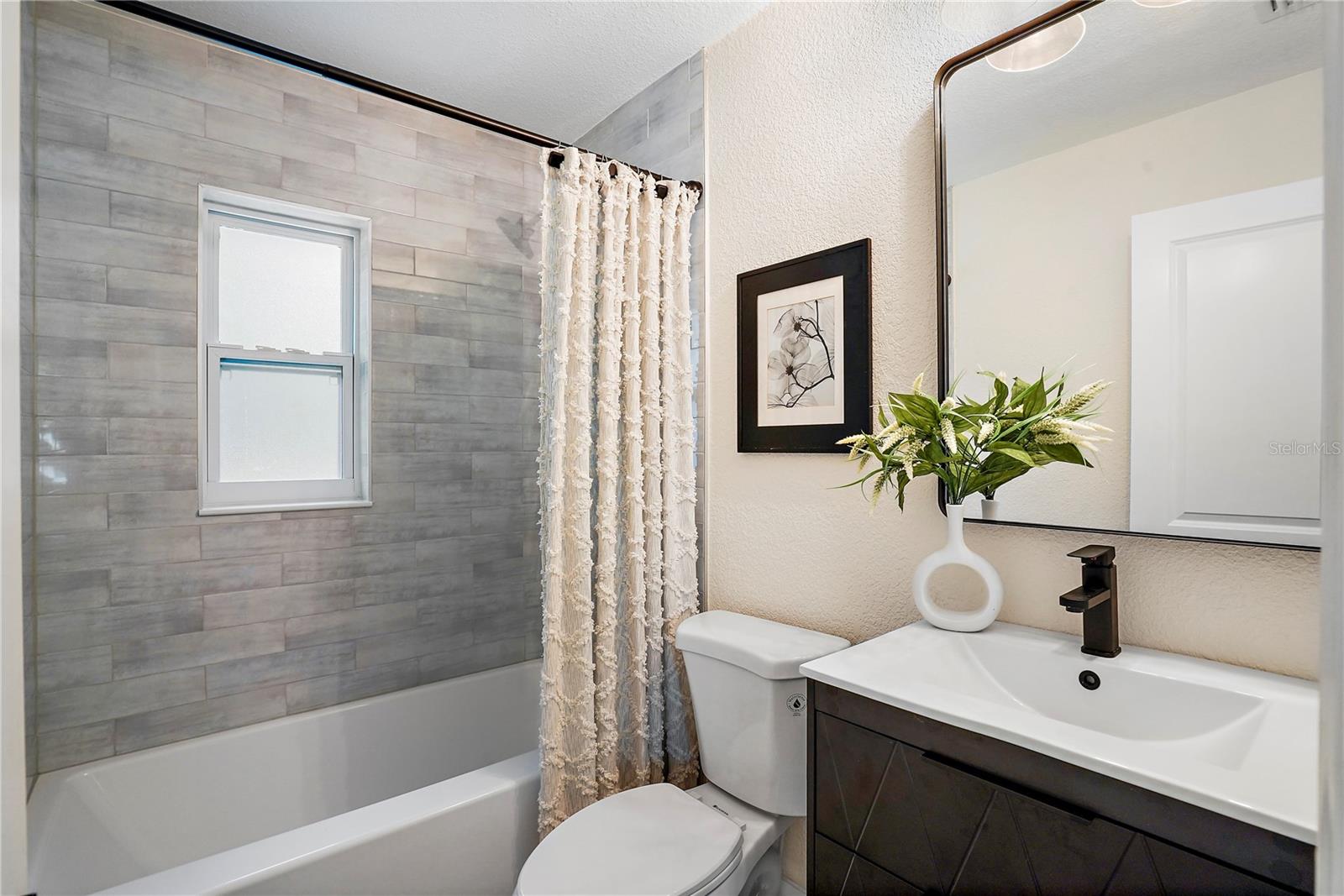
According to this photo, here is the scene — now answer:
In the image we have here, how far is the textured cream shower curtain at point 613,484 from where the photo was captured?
1.70 metres

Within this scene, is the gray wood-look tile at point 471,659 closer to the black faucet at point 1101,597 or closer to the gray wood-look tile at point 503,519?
the gray wood-look tile at point 503,519

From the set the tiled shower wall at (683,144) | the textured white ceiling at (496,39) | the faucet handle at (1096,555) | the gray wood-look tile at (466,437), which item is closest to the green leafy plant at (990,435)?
the faucet handle at (1096,555)

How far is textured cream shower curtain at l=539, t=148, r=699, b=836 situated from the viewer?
170cm

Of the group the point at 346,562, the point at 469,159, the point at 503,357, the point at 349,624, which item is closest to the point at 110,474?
the point at 346,562

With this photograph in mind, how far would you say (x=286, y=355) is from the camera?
7.50 ft

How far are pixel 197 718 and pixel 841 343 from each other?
2226 millimetres

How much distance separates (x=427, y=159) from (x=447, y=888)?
2.32m

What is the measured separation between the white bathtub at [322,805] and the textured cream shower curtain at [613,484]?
8.6 inches

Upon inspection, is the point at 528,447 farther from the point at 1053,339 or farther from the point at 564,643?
the point at 1053,339

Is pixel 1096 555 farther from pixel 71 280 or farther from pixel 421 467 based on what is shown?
pixel 71 280

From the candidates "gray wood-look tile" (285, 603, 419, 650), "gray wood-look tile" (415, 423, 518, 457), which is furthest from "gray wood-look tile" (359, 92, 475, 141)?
"gray wood-look tile" (285, 603, 419, 650)

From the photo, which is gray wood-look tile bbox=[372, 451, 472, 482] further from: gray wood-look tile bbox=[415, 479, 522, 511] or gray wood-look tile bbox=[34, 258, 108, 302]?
gray wood-look tile bbox=[34, 258, 108, 302]

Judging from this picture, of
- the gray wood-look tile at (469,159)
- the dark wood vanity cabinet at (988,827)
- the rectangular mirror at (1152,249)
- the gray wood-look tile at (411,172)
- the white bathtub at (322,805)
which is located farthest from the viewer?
the gray wood-look tile at (469,159)

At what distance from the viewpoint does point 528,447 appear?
2.75 m
